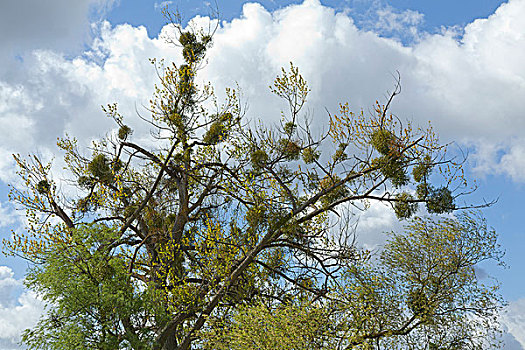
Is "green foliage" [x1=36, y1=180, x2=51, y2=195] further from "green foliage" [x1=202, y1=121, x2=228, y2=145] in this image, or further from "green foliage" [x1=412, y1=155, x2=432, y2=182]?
"green foliage" [x1=412, y1=155, x2=432, y2=182]

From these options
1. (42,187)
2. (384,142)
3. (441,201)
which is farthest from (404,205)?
(42,187)

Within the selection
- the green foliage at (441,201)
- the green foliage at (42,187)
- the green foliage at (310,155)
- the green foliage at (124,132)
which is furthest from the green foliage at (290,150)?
the green foliage at (42,187)

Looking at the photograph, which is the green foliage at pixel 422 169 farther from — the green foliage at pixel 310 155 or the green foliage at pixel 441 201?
the green foliage at pixel 310 155

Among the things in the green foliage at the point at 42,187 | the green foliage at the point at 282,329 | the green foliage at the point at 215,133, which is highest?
the green foliage at the point at 42,187

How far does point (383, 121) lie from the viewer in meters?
12.2

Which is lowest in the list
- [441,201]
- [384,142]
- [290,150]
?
[441,201]

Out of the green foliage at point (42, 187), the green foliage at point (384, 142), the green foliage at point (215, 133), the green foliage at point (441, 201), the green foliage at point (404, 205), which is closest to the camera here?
the green foliage at point (384, 142)

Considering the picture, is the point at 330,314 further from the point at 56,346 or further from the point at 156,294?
the point at 56,346

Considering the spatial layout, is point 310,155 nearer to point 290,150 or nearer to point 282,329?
point 290,150

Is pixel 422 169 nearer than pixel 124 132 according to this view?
Yes

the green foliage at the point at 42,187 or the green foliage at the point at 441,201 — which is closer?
the green foliage at the point at 441,201

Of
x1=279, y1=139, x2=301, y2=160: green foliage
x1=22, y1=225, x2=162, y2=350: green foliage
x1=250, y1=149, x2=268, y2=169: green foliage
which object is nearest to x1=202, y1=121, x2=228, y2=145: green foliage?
x1=250, y1=149, x2=268, y2=169: green foliage

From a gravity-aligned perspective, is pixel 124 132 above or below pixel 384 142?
above

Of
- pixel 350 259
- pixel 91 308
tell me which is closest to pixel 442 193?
pixel 350 259
